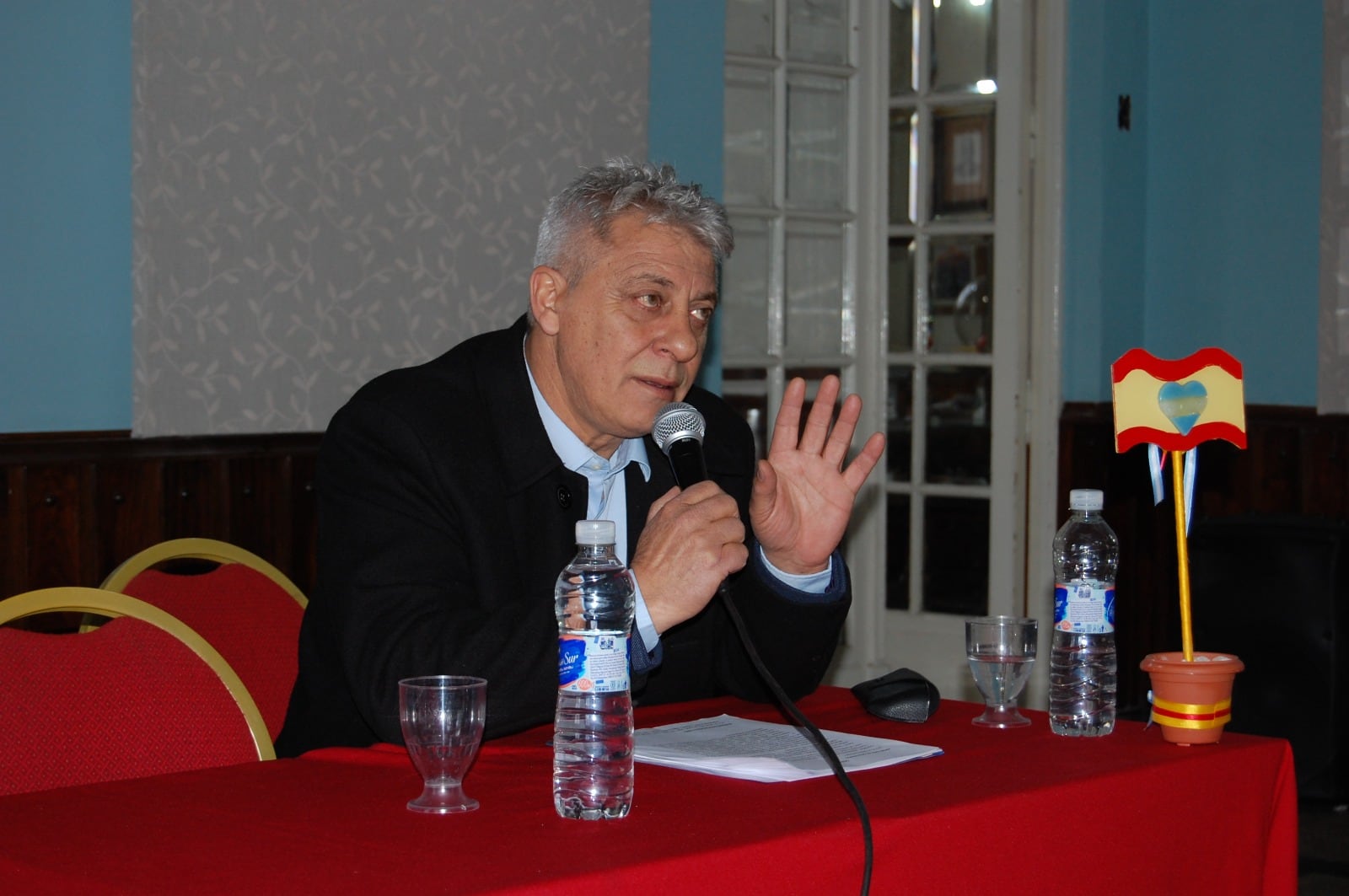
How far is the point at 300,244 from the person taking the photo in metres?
3.19

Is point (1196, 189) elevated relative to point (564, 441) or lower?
elevated

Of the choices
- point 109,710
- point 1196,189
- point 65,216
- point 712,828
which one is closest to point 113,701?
point 109,710

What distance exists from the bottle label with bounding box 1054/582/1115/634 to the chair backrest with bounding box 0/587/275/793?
3.06 ft

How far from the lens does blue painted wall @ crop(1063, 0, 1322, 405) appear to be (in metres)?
4.71

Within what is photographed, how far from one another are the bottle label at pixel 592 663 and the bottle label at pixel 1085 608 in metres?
0.65

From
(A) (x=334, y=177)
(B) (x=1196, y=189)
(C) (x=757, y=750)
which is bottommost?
(C) (x=757, y=750)

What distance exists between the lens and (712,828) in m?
1.18

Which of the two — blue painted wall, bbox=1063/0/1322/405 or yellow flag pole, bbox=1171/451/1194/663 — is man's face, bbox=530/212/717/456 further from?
blue painted wall, bbox=1063/0/1322/405

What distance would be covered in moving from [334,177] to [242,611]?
4.40 feet

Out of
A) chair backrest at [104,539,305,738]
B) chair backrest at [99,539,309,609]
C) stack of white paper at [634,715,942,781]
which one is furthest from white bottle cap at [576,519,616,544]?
chair backrest at [99,539,309,609]

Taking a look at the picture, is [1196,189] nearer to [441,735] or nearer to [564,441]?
[564,441]

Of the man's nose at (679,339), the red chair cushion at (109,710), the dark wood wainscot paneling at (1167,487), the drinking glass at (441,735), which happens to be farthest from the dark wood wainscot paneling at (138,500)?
the dark wood wainscot paneling at (1167,487)

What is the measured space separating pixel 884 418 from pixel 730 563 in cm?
334

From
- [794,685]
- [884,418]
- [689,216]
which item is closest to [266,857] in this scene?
[794,685]
